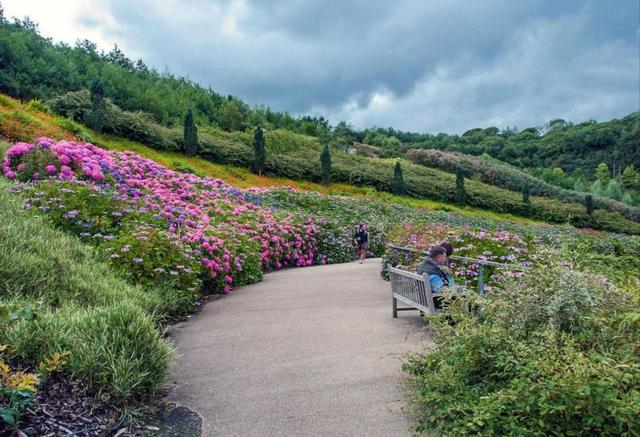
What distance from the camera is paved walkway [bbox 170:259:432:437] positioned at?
3.40m

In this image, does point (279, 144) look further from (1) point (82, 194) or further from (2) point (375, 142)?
(2) point (375, 142)

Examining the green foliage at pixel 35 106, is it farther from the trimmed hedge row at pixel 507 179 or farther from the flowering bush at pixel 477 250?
the trimmed hedge row at pixel 507 179

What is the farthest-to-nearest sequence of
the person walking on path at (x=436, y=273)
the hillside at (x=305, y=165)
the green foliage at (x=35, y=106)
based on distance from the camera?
the hillside at (x=305, y=165) → the green foliage at (x=35, y=106) → the person walking on path at (x=436, y=273)

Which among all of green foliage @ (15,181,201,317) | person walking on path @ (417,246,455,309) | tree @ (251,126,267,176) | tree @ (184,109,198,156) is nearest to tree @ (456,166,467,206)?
tree @ (251,126,267,176)

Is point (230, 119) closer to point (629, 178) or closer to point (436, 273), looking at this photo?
point (436, 273)

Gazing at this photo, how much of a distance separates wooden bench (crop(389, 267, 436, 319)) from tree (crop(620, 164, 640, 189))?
9510 cm

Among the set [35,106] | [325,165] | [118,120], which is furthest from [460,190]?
[35,106]

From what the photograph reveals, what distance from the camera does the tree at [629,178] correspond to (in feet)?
279

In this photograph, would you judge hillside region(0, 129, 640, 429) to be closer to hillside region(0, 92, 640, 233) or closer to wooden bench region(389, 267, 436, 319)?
wooden bench region(389, 267, 436, 319)

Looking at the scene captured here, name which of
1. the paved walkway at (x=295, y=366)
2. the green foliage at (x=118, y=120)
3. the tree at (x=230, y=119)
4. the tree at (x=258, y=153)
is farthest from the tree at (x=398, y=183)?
the paved walkway at (x=295, y=366)

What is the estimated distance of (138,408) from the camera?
341cm

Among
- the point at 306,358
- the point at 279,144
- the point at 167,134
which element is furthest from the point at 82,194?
the point at 279,144

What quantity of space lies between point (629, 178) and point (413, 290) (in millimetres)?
96733

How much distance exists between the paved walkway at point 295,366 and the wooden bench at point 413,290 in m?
0.31
